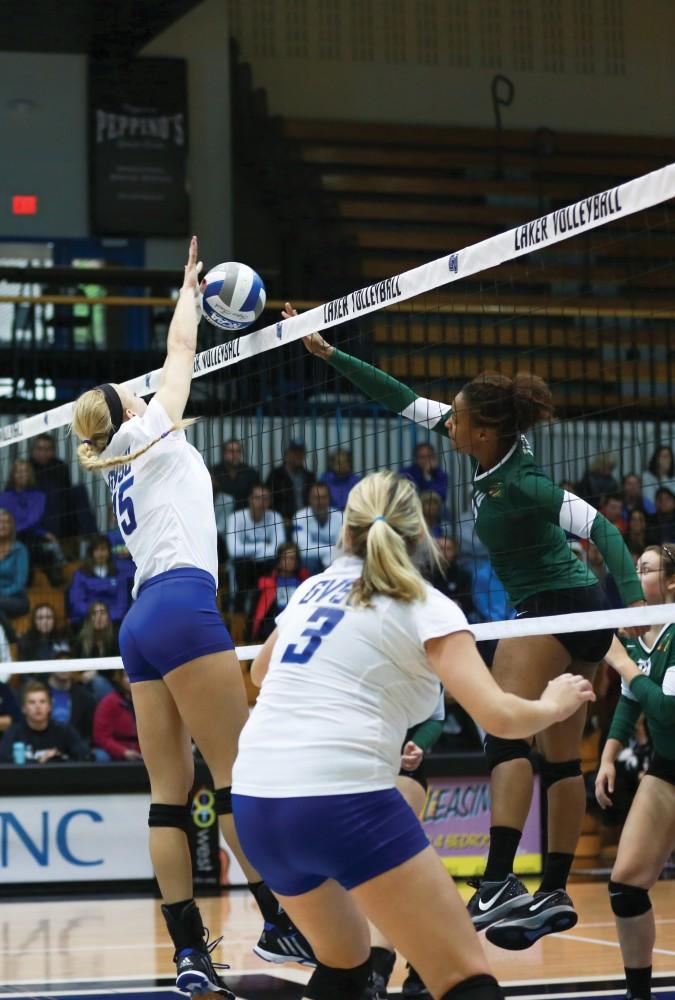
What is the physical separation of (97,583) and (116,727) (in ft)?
3.52

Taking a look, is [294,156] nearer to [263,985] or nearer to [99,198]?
[99,198]

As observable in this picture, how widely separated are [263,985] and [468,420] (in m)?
2.94

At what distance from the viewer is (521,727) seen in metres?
3.60

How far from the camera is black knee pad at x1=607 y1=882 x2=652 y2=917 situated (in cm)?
536

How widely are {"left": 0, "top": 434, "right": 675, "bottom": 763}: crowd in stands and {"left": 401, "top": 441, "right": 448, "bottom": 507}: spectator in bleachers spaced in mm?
17

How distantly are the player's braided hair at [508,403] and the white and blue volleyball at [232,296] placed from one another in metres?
1.12

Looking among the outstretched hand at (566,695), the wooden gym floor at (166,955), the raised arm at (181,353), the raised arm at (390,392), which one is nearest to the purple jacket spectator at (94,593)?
the wooden gym floor at (166,955)

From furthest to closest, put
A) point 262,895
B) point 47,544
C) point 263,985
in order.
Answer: point 47,544 → point 263,985 → point 262,895

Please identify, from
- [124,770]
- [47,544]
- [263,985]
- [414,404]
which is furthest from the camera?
[47,544]

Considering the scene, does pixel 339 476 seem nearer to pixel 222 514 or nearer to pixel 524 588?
pixel 222 514

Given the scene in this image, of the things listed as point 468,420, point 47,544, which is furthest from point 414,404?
point 47,544

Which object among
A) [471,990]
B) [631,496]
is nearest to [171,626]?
[471,990]

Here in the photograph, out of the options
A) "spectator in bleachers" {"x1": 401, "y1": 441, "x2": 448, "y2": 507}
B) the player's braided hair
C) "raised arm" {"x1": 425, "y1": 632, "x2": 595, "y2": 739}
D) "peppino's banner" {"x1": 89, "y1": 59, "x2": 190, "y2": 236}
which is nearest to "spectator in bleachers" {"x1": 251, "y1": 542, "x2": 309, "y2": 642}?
"spectator in bleachers" {"x1": 401, "y1": 441, "x2": 448, "y2": 507}

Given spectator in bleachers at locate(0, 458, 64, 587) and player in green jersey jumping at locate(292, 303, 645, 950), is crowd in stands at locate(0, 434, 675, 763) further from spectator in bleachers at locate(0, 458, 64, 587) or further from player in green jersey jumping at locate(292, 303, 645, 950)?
player in green jersey jumping at locate(292, 303, 645, 950)
